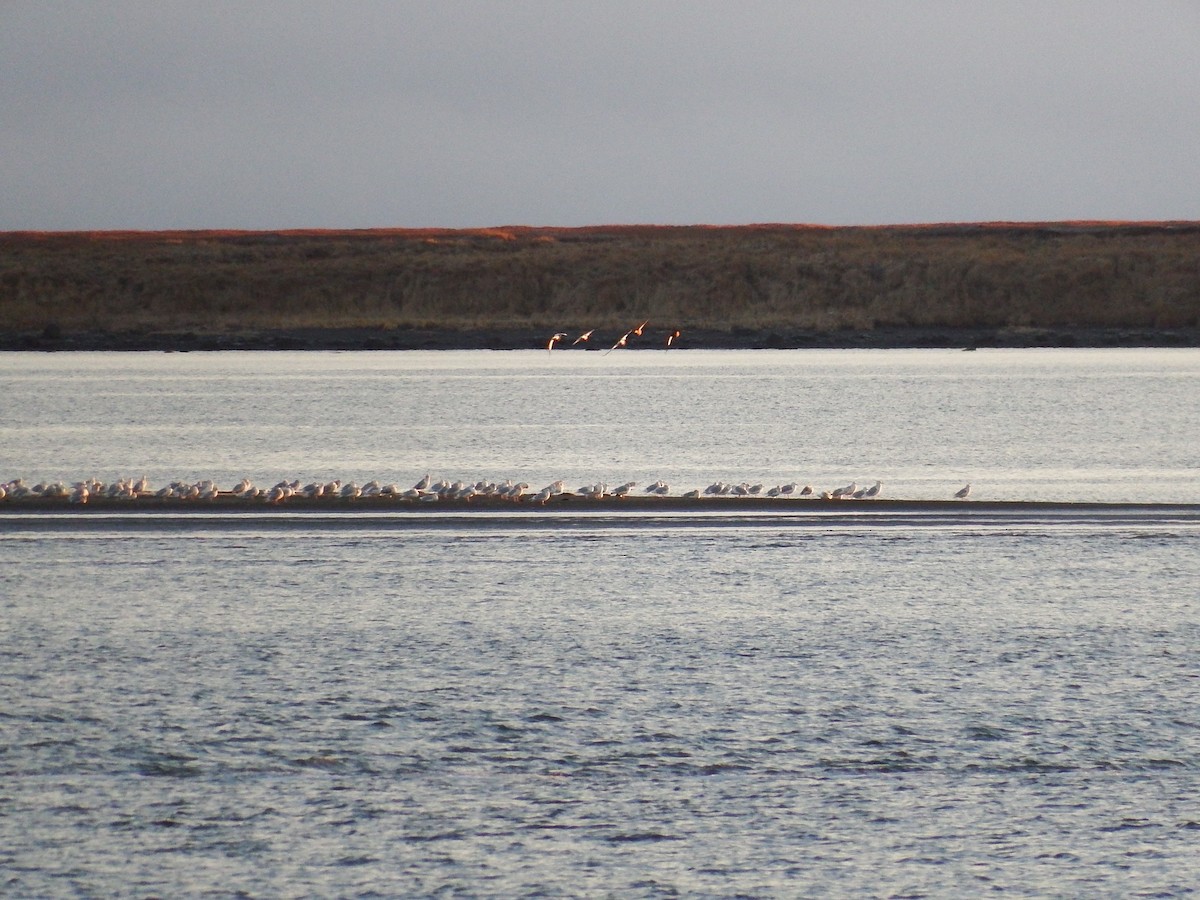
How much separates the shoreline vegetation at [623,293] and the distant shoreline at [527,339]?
190mm

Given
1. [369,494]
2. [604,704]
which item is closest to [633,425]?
[369,494]

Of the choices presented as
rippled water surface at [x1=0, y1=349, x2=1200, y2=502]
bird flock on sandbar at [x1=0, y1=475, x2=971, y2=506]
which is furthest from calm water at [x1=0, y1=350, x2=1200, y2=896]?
rippled water surface at [x1=0, y1=349, x2=1200, y2=502]

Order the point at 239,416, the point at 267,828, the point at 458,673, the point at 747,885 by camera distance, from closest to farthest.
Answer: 1. the point at 747,885
2. the point at 267,828
3. the point at 458,673
4. the point at 239,416

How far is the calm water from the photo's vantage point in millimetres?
6422

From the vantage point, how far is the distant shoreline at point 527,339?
8394 cm

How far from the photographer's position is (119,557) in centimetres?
1395

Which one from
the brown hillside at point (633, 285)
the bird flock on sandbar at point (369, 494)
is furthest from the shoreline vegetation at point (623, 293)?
the bird flock on sandbar at point (369, 494)

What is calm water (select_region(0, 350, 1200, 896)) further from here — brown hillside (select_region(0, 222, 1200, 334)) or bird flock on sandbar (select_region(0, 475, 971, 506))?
brown hillside (select_region(0, 222, 1200, 334))

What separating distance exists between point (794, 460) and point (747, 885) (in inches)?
739

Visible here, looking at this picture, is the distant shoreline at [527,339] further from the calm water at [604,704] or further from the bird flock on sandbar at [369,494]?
the calm water at [604,704]

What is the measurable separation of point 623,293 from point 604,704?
4093 inches

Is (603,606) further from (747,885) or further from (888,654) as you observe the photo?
(747,885)

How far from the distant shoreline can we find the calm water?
6621 cm

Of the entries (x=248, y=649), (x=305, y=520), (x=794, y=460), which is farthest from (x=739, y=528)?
(x=794, y=460)
